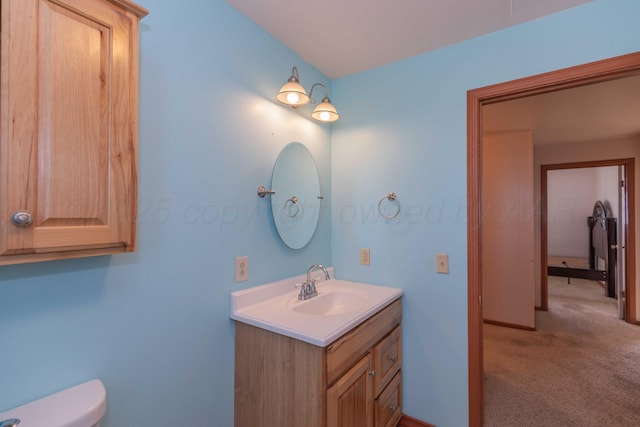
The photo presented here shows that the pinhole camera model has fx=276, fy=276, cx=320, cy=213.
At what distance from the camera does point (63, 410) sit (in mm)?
773

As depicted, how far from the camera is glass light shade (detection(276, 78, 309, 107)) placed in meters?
1.53

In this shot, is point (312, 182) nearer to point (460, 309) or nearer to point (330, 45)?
point (330, 45)

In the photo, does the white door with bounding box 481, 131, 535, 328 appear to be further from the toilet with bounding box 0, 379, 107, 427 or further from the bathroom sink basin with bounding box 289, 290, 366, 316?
the toilet with bounding box 0, 379, 107, 427

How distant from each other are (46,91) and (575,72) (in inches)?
84.5

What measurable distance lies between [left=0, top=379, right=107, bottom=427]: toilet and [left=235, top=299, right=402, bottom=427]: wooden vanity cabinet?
600 millimetres

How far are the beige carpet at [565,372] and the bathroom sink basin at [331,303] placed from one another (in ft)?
4.09

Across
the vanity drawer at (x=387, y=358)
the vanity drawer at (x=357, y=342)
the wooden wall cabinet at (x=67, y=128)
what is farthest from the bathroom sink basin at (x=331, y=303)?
the wooden wall cabinet at (x=67, y=128)

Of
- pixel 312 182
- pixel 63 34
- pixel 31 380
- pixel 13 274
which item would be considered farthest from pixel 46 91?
pixel 312 182

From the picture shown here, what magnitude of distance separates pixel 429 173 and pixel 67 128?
68.0 inches

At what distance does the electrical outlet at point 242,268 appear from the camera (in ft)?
4.71

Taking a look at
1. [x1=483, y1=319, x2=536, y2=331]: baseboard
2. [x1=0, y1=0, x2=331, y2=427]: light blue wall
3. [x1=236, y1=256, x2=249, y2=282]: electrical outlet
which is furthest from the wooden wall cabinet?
[x1=483, y1=319, x2=536, y2=331]: baseboard

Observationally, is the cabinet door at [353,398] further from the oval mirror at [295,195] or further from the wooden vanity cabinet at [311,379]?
the oval mirror at [295,195]

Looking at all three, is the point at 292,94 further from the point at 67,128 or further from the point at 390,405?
the point at 390,405

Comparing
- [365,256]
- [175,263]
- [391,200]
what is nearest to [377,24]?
[391,200]
